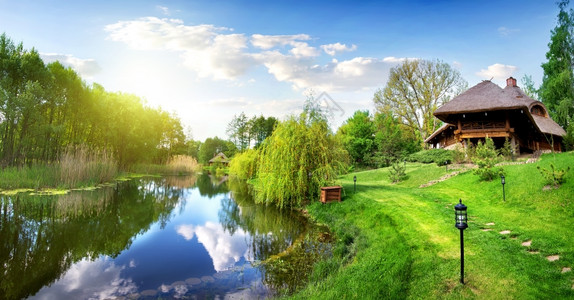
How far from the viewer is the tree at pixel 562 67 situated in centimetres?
2098

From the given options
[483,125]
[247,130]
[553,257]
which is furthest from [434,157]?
[247,130]

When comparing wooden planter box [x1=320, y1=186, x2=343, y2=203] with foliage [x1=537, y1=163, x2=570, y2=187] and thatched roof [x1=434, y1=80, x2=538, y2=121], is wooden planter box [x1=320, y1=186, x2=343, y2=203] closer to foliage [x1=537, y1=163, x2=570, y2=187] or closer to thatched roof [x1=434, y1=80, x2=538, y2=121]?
foliage [x1=537, y1=163, x2=570, y2=187]

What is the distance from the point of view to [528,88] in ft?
118

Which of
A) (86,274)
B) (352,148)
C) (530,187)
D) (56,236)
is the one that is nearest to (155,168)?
(352,148)

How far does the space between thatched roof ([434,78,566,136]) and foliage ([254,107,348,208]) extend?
11.0 metres

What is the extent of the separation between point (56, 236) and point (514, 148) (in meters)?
22.9

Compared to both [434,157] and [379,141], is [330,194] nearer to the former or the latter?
[434,157]

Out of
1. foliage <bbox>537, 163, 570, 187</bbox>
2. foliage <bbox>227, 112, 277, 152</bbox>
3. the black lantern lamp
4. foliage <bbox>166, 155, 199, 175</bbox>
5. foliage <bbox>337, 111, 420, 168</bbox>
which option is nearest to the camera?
the black lantern lamp

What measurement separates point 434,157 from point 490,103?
4.89 m

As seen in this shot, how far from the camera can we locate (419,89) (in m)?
30.6

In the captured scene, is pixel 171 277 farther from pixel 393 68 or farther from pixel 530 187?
pixel 393 68

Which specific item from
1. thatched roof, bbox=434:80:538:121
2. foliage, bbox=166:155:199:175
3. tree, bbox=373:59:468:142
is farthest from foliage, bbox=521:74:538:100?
foliage, bbox=166:155:199:175

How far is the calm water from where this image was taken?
4684 millimetres

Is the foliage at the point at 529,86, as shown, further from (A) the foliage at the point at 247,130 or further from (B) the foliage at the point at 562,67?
(A) the foliage at the point at 247,130
